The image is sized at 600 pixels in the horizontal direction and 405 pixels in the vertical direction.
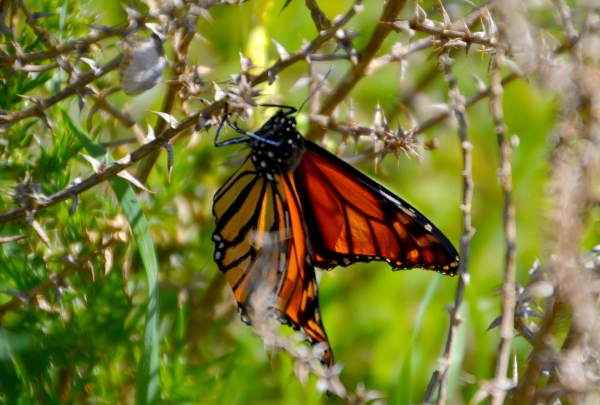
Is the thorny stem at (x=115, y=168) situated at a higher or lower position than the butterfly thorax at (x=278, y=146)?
higher

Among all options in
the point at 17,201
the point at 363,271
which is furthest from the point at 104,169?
the point at 363,271

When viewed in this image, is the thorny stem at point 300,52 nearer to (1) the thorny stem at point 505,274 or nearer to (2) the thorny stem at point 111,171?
(2) the thorny stem at point 111,171

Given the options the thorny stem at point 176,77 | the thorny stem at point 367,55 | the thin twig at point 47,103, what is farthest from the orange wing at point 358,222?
the thin twig at point 47,103

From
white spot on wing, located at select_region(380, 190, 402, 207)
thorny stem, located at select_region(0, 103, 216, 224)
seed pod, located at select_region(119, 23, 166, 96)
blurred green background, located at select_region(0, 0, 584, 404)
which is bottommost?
blurred green background, located at select_region(0, 0, 584, 404)

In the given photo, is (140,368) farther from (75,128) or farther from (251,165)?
(251,165)

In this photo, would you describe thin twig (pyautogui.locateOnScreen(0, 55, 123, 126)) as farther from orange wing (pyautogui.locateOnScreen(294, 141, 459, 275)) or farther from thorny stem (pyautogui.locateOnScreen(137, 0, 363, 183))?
orange wing (pyautogui.locateOnScreen(294, 141, 459, 275))

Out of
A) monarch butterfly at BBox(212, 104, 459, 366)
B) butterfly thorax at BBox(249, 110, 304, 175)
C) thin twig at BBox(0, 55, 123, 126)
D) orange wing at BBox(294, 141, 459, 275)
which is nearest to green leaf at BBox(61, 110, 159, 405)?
thin twig at BBox(0, 55, 123, 126)

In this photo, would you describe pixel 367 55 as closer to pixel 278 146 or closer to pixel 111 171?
pixel 278 146
